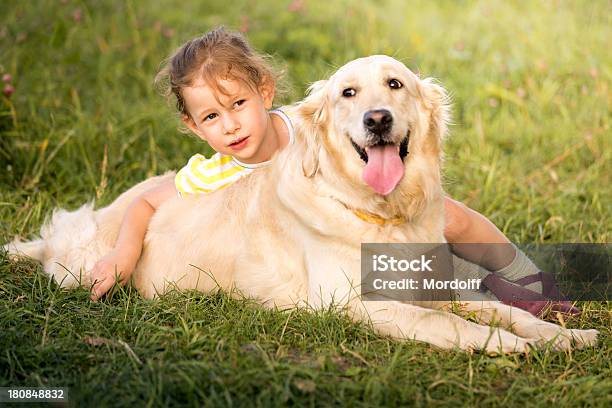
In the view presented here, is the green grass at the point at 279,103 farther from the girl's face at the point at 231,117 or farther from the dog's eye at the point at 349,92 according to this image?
the dog's eye at the point at 349,92

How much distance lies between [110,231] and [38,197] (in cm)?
108

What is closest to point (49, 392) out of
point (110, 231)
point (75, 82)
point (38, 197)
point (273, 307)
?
point (273, 307)

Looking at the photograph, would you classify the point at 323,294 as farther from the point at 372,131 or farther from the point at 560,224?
the point at 560,224

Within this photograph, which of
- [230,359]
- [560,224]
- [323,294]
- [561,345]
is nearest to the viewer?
[230,359]

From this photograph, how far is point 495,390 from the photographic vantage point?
8.30ft

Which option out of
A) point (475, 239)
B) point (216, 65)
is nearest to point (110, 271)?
point (216, 65)

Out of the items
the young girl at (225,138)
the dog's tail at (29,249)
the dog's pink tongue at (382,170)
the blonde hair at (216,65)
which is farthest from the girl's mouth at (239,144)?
the dog's tail at (29,249)

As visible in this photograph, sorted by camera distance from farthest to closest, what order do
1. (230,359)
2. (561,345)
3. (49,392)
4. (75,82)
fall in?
1. (75,82)
2. (561,345)
3. (230,359)
4. (49,392)

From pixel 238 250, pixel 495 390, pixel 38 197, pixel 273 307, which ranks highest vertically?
pixel 38 197

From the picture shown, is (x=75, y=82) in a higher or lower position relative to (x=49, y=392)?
higher

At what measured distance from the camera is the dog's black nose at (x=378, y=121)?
281cm

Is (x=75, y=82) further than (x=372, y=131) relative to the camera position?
Yes

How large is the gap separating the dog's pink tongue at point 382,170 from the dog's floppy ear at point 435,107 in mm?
269

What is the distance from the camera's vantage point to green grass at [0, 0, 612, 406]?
252 cm
